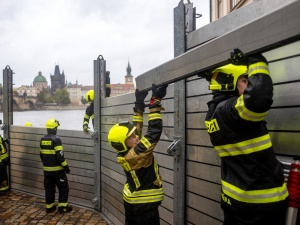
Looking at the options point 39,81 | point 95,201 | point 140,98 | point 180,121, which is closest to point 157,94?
point 140,98

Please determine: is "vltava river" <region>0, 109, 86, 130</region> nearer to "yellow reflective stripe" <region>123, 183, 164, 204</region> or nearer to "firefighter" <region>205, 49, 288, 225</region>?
"yellow reflective stripe" <region>123, 183, 164, 204</region>

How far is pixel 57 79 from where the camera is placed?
135 metres

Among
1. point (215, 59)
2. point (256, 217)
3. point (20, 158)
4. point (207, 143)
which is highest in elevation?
point (215, 59)

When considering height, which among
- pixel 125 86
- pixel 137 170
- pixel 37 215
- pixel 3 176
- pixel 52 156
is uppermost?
pixel 125 86

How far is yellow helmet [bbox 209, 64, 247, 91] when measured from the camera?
1.94 metres

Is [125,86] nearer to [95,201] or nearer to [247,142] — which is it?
[95,201]

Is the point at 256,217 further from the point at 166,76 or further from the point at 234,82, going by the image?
the point at 166,76

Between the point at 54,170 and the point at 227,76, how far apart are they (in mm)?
5819

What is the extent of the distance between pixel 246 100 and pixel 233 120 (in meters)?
0.21

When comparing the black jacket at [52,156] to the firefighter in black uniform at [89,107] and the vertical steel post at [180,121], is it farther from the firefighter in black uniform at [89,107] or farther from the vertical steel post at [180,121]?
the vertical steel post at [180,121]

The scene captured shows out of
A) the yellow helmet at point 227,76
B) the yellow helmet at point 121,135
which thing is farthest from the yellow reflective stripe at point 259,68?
the yellow helmet at point 121,135

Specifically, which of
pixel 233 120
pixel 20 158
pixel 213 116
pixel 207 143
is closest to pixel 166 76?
pixel 213 116

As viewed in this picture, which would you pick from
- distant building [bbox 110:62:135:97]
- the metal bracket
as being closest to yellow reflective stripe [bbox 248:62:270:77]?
the metal bracket

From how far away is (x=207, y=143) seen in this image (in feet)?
10.4
